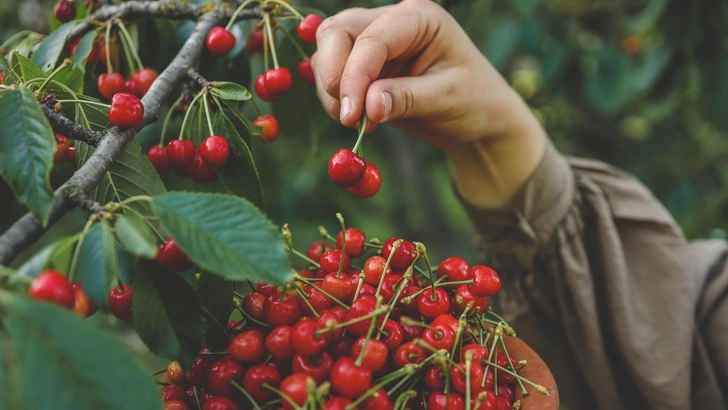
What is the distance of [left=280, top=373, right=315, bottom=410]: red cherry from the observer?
569 mm

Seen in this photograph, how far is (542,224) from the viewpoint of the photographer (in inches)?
55.6

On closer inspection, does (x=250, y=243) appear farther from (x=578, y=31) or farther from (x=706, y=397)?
(x=578, y=31)

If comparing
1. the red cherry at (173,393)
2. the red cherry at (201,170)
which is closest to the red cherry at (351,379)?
the red cherry at (173,393)

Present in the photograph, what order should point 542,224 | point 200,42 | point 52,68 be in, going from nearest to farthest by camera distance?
1. point 52,68
2. point 200,42
3. point 542,224

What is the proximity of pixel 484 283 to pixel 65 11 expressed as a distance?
0.93 meters

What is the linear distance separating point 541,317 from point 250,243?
1101 millimetres

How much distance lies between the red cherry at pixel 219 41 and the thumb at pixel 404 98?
27 cm

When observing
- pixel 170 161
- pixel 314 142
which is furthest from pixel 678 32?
pixel 170 161

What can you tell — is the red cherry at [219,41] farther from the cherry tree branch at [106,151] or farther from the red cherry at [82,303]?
the red cherry at [82,303]

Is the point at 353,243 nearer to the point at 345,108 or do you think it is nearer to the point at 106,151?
the point at 345,108

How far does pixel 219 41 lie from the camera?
94 centimetres

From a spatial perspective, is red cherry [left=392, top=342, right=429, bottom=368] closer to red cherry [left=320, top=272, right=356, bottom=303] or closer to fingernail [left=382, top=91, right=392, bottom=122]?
red cherry [left=320, top=272, right=356, bottom=303]

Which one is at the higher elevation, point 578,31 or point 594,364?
point 578,31

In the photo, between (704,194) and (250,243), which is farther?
(704,194)
